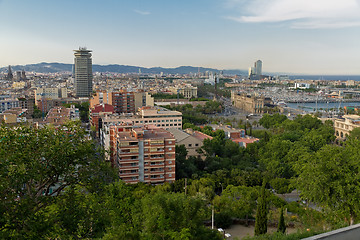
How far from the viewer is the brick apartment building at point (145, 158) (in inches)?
452

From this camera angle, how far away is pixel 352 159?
23.6 ft

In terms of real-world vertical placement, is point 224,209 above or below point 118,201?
below

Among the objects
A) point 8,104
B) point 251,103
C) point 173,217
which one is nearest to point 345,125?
point 173,217

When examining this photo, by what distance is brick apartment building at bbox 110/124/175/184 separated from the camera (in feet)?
37.7

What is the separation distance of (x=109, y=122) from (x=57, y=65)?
157856 millimetres

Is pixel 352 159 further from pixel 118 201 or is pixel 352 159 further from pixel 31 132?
pixel 31 132

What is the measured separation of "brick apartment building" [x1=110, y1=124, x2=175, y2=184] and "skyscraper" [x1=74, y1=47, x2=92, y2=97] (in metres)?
36.4

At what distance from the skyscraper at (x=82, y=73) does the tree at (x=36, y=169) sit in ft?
142

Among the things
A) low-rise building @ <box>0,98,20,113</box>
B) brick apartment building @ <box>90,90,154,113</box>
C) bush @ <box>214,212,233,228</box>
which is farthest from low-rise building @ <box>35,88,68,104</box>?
bush @ <box>214,212,233,228</box>

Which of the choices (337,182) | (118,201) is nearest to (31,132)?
(118,201)

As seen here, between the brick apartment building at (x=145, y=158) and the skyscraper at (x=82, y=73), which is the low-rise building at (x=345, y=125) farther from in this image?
the skyscraper at (x=82, y=73)

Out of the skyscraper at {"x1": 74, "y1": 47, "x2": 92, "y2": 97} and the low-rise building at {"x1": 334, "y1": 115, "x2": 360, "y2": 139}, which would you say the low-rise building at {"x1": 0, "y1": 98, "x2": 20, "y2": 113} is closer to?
the skyscraper at {"x1": 74, "y1": 47, "x2": 92, "y2": 97}

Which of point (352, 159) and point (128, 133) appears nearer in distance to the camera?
point (352, 159)

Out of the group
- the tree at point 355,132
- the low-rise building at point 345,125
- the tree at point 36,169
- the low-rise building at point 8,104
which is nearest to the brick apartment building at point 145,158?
the tree at point 36,169
